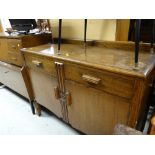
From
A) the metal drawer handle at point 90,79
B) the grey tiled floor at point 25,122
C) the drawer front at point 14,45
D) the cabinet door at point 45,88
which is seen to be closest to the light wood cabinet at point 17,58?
the drawer front at point 14,45

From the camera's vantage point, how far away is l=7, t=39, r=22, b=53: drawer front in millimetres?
1442

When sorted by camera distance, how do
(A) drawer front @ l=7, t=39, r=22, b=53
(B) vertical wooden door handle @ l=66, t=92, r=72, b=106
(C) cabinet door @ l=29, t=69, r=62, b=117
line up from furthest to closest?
1. (A) drawer front @ l=7, t=39, r=22, b=53
2. (C) cabinet door @ l=29, t=69, r=62, b=117
3. (B) vertical wooden door handle @ l=66, t=92, r=72, b=106

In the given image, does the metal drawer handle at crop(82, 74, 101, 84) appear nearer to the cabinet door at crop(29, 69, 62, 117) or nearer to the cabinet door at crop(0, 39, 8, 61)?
the cabinet door at crop(29, 69, 62, 117)

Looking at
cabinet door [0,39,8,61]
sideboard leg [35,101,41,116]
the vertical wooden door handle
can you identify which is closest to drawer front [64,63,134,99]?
the vertical wooden door handle

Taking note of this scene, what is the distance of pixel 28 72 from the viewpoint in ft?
4.84

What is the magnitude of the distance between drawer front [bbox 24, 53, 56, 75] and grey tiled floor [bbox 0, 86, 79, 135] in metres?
0.65

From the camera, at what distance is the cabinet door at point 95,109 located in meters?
0.87

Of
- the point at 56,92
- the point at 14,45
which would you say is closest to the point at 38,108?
the point at 56,92

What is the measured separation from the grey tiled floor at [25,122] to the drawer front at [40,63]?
65 cm

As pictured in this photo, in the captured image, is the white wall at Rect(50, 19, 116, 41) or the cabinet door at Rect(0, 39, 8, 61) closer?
the white wall at Rect(50, 19, 116, 41)

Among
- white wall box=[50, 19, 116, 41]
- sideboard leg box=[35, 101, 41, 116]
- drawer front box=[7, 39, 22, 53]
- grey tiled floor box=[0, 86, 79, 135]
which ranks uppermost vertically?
white wall box=[50, 19, 116, 41]
